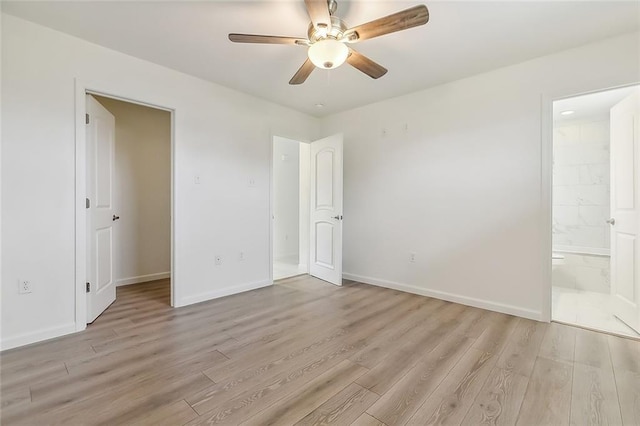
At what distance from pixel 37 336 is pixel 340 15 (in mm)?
3363

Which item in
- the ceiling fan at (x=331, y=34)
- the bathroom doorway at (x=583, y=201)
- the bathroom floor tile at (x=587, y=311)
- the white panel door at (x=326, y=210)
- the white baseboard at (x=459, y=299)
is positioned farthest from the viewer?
the white panel door at (x=326, y=210)

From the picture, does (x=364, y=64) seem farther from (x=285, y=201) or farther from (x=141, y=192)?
(x=285, y=201)

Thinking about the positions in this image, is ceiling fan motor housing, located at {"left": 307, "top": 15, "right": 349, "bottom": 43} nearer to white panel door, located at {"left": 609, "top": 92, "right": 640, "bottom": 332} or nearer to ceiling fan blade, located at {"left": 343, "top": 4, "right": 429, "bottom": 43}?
ceiling fan blade, located at {"left": 343, "top": 4, "right": 429, "bottom": 43}

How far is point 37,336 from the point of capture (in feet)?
7.18

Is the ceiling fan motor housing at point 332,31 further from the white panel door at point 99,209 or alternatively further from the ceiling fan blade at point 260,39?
the white panel door at point 99,209

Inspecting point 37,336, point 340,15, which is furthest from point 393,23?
point 37,336

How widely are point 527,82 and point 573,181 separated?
2.88 metres

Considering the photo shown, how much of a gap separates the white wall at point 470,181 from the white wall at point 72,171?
5.42 feet

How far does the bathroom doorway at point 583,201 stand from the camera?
3.60 meters

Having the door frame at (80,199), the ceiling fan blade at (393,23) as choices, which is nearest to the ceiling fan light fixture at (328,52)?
the ceiling fan blade at (393,23)

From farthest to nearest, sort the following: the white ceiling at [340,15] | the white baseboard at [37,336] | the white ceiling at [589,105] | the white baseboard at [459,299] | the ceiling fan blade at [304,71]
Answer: the white ceiling at [589,105] → the white baseboard at [459,299] → the ceiling fan blade at [304,71] → the white baseboard at [37,336] → the white ceiling at [340,15]

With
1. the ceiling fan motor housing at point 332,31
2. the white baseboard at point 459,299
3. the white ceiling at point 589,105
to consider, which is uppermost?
the white ceiling at point 589,105

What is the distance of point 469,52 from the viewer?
2547mm

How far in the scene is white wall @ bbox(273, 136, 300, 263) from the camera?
5867 mm
